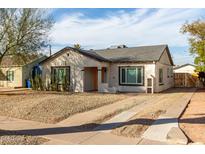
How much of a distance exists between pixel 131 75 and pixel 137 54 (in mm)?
2614

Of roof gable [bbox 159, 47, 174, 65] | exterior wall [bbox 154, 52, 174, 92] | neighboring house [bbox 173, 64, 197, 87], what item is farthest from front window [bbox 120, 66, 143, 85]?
neighboring house [bbox 173, 64, 197, 87]

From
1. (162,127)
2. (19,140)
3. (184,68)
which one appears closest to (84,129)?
(19,140)

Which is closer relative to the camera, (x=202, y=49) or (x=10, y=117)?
(x=10, y=117)

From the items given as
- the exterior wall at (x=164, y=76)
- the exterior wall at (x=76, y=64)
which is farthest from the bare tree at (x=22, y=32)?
the exterior wall at (x=164, y=76)

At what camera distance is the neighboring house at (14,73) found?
27.6 m

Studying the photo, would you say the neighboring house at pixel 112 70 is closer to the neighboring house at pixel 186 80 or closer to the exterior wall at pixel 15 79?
the neighboring house at pixel 186 80

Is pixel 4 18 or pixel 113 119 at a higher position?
pixel 4 18

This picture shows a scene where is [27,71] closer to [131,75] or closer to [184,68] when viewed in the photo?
[131,75]

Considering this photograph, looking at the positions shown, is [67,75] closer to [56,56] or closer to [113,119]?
[56,56]

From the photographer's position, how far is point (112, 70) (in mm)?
21531

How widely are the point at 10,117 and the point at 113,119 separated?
413 cm
